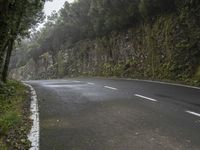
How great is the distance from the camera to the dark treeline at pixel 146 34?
20.5 metres

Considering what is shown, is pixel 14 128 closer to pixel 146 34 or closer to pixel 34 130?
pixel 34 130

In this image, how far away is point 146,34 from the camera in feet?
85.7

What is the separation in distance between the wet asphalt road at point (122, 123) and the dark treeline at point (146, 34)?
7.62 metres

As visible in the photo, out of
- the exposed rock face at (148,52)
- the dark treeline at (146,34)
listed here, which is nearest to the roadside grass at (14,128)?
the exposed rock face at (148,52)

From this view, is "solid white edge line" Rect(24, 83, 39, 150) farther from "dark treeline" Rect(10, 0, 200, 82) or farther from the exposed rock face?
"dark treeline" Rect(10, 0, 200, 82)

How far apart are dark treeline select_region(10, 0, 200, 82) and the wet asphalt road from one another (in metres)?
7.62

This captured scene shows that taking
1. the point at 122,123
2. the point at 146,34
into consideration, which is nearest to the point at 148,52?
the point at 146,34

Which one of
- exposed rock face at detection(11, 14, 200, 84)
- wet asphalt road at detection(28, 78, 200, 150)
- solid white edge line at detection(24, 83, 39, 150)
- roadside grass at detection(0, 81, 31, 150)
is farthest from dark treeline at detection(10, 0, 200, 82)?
roadside grass at detection(0, 81, 31, 150)

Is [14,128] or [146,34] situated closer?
[14,128]

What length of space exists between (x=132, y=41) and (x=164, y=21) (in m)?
4.80

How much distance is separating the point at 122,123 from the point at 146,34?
18.1 metres

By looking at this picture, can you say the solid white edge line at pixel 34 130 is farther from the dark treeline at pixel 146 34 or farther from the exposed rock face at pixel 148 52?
the dark treeline at pixel 146 34

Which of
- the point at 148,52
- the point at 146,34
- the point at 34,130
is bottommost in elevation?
the point at 34,130

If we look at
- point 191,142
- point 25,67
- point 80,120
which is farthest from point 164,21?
point 25,67
